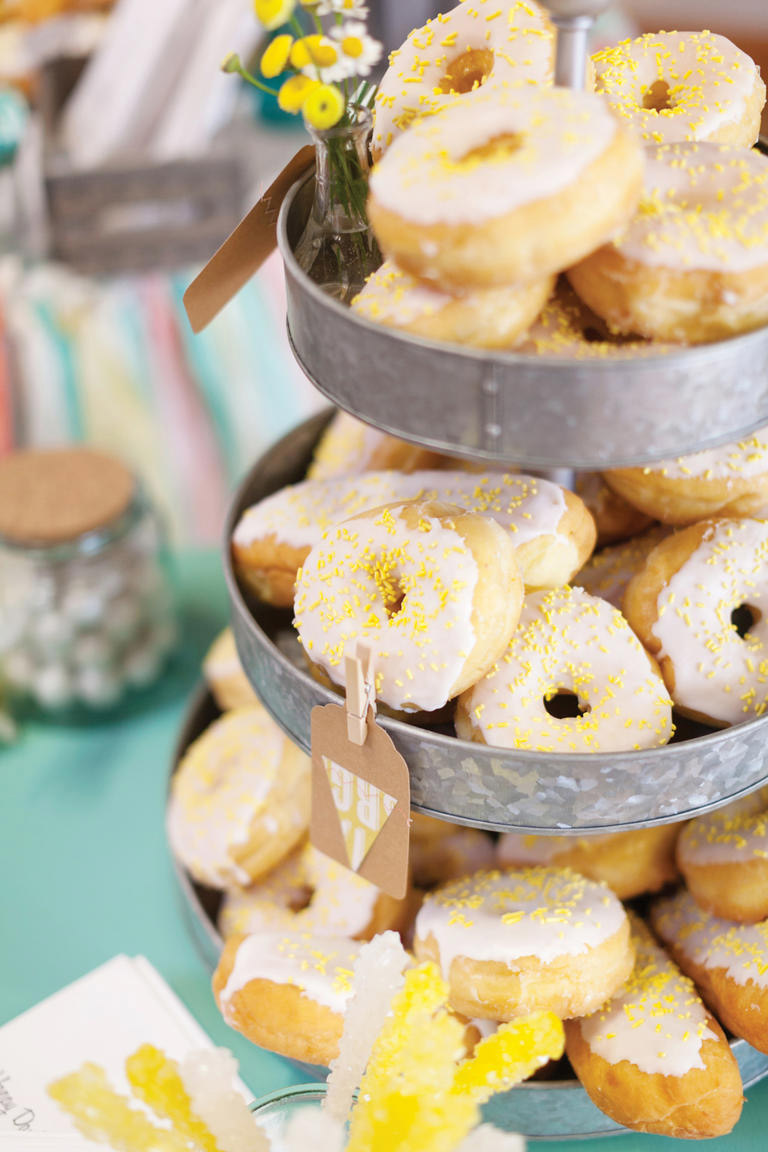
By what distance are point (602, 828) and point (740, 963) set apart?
222mm

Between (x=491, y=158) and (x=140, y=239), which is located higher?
(x=491, y=158)

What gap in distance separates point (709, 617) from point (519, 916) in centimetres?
28

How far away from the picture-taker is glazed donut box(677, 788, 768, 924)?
2.92ft

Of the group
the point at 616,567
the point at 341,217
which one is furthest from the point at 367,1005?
the point at 341,217

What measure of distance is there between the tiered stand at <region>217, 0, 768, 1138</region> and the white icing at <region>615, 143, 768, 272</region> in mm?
54

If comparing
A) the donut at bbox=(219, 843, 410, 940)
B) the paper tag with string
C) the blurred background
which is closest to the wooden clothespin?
the paper tag with string

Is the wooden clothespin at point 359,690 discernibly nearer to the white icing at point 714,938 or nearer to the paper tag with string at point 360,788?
the paper tag with string at point 360,788

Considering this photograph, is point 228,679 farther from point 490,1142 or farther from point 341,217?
point 490,1142

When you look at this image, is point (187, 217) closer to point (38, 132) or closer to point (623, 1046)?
point (38, 132)

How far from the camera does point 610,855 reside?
960 millimetres

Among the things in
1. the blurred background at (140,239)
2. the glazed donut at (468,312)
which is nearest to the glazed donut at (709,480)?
the glazed donut at (468,312)

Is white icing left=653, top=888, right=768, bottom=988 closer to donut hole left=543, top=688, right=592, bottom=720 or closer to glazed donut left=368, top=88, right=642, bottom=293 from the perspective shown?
donut hole left=543, top=688, right=592, bottom=720

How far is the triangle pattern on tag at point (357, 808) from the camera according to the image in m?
0.79

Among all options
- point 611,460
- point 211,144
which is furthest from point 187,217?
point 611,460
